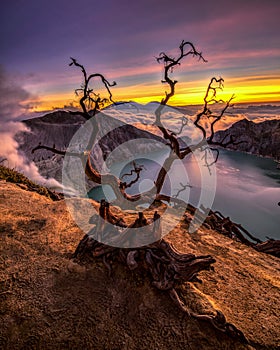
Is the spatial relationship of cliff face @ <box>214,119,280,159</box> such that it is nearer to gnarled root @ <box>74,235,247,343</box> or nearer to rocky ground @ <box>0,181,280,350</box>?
rocky ground @ <box>0,181,280,350</box>

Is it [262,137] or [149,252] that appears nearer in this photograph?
[149,252]

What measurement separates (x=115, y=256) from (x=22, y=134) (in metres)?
185

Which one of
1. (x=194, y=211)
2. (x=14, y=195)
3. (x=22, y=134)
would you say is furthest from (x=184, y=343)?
(x=22, y=134)

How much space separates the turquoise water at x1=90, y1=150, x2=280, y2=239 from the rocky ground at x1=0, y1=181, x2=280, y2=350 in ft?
35.8

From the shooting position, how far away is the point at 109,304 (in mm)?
6367

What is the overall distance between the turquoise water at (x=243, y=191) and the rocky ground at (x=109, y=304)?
10.9 meters

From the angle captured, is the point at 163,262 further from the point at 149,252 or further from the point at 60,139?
the point at 60,139

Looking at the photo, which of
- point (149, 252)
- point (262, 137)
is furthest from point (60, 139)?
point (149, 252)

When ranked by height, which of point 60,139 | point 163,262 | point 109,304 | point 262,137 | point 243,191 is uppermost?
point 163,262

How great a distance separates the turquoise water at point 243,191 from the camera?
122ft

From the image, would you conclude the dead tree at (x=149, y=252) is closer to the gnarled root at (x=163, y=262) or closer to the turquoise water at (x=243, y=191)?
the gnarled root at (x=163, y=262)

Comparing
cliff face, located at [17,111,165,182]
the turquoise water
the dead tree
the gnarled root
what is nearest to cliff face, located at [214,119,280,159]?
the turquoise water

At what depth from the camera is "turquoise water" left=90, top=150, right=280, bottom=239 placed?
37094 millimetres

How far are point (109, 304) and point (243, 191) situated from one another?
187 feet
